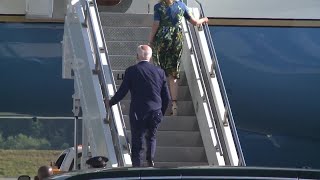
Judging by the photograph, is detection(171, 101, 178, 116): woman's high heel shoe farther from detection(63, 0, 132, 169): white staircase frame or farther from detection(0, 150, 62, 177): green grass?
detection(0, 150, 62, 177): green grass

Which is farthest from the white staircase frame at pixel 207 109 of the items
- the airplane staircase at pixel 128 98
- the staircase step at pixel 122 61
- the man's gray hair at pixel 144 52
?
the man's gray hair at pixel 144 52

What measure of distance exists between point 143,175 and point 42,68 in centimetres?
894

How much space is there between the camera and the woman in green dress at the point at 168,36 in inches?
359

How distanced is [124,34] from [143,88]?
8.63 ft

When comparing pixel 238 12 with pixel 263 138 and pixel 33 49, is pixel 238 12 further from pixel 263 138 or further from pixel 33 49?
pixel 33 49

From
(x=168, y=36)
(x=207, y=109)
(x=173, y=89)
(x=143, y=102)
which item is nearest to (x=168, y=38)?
(x=168, y=36)

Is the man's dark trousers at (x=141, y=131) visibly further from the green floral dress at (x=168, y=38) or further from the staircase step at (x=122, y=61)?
the staircase step at (x=122, y=61)

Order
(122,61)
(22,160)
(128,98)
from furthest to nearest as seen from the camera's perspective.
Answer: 1. (22,160)
2. (122,61)
3. (128,98)

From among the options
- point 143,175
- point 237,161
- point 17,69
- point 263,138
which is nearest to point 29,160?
point 17,69

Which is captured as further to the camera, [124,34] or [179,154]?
[124,34]

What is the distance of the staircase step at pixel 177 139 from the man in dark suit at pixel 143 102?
3.94 ft

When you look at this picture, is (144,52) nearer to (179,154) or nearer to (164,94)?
(164,94)

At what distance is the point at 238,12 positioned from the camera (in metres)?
12.4

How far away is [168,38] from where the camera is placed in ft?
30.0
